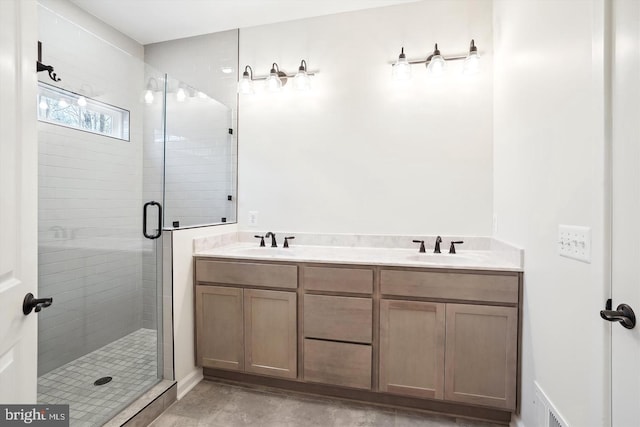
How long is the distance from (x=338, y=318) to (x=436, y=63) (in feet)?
6.22

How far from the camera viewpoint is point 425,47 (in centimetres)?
230

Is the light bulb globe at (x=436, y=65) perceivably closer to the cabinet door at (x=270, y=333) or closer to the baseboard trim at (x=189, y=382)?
the cabinet door at (x=270, y=333)

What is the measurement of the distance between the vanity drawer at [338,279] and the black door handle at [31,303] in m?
Result: 1.29

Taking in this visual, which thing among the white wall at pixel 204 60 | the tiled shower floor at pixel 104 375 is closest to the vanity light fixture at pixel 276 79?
the white wall at pixel 204 60

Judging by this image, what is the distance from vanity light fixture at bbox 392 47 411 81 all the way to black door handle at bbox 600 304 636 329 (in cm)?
189

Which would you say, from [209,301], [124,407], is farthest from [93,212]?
[124,407]

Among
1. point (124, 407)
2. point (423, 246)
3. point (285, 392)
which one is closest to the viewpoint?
point (124, 407)

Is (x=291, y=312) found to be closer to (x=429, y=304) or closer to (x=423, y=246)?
(x=429, y=304)

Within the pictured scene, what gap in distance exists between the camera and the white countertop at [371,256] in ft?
5.86

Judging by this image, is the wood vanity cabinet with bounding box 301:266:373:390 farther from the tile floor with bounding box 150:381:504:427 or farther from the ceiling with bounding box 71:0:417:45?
the ceiling with bounding box 71:0:417:45

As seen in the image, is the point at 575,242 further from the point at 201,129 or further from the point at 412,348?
the point at 201,129

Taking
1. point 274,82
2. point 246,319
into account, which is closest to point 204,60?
point 274,82

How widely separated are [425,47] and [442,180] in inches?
40.3

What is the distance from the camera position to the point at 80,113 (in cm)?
199
